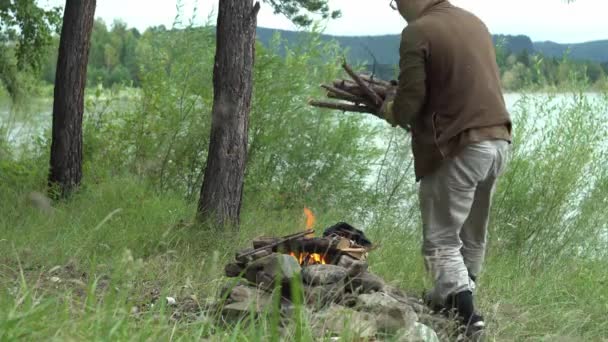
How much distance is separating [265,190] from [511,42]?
315 cm

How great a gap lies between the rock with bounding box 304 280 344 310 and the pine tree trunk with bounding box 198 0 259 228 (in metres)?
2.67

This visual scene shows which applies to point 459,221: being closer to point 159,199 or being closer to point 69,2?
point 159,199

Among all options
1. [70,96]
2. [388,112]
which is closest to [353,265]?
[388,112]

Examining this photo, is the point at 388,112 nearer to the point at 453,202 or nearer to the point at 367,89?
the point at 367,89

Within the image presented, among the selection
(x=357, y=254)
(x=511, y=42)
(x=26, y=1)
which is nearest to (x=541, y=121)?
(x=511, y=42)

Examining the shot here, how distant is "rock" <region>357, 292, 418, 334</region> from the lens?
567 centimetres

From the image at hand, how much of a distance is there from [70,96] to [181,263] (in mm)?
4439

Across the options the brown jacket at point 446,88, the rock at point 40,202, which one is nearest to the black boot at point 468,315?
the brown jacket at point 446,88

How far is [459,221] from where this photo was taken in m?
5.91

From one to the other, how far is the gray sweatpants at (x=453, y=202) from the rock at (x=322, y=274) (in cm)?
54

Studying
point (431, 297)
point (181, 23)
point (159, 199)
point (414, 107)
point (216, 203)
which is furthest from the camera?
point (181, 23)

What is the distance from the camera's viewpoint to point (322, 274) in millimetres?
5957

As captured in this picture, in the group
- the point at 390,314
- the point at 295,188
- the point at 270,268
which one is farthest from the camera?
the point at 295,188

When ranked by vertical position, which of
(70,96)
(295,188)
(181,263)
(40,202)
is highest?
(70,96)
